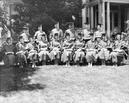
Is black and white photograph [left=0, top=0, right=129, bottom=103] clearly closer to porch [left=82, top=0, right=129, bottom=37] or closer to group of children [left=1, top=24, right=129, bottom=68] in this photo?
group of children [left=1, top=24, right=129, bottom=68]

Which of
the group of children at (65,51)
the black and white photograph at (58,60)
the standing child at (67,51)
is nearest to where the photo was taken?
the black and white photograph at (58,60)

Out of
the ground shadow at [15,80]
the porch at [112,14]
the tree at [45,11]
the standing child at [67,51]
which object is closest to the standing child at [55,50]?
the standing child at [67,51]

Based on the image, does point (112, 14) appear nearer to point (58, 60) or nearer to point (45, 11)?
point (45, 11)

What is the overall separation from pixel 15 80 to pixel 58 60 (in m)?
3.17

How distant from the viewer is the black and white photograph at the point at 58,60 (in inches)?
279

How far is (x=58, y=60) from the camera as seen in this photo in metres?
11.5

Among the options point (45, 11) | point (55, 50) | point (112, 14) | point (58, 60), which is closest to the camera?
point (55, 50)

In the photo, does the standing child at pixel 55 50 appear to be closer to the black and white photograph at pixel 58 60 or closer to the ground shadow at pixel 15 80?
the black and white photograph at pixel 58 60

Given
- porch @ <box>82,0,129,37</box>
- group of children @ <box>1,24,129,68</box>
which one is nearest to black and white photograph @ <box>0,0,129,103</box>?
group of children @ <box>1,24,129,68</box>

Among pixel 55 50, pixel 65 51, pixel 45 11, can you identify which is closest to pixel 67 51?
pixel 65 51

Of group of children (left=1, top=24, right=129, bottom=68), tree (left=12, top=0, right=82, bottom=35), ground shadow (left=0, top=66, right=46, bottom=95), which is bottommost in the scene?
ground shadow (left=0, top=66, right=46, bottom=95)

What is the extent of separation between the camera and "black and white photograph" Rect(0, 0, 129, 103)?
709 cm

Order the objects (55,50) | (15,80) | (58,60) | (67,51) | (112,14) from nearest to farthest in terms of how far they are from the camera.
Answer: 1. (15,80)
2. (67,51)
3. (55,50)
4. (58,60)
5. (112,14)

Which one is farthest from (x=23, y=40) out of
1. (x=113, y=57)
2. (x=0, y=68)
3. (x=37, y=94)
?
(x=37, y=94)
